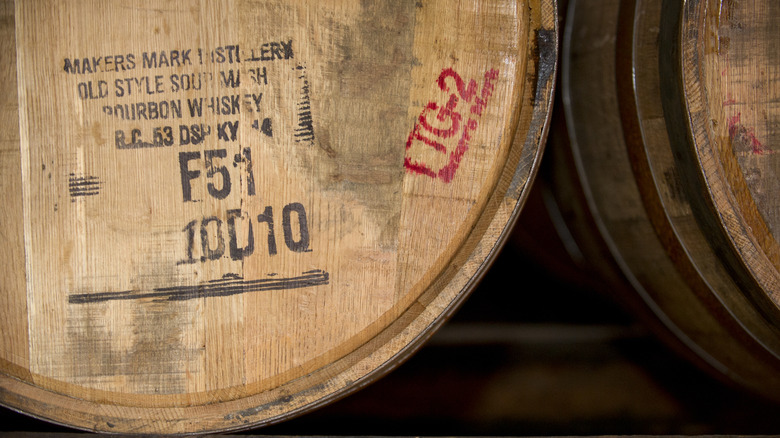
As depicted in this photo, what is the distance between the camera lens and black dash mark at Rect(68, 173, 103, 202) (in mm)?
890

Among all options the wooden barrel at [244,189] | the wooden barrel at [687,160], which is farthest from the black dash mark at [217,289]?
the wooden barrel at [687,160]

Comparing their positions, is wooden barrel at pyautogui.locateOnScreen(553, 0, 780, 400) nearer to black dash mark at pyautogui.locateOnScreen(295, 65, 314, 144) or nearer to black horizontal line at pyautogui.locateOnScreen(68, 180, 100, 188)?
black dash mark at pyautogui.locateOnScreen(295, 65, 314, 144)

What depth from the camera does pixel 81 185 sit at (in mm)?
890

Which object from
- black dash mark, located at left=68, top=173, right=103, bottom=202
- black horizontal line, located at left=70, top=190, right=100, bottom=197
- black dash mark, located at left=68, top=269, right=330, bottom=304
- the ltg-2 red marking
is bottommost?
black dash mark, located at left=68, top=269, right=330, bottom=304

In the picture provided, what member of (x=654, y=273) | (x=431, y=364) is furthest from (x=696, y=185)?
(x=431, y=364)

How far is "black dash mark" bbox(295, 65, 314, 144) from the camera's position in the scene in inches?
34.9

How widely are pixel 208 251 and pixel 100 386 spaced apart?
0.35 metres

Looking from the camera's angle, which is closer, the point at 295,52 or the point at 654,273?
the point at 295,52

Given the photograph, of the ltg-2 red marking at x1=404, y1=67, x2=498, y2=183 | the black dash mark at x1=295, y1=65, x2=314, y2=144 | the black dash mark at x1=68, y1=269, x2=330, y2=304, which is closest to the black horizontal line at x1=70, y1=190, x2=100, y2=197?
the black dash mark at x1=68, y1=269, x2=330, y2=304

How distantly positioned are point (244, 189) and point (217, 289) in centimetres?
21

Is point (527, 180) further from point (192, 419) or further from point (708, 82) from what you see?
point (192, 419)

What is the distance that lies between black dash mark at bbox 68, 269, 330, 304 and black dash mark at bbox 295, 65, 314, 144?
0.27 metres

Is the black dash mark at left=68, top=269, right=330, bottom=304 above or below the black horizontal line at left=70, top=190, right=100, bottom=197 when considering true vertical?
below

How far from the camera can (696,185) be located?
0.92 metres
